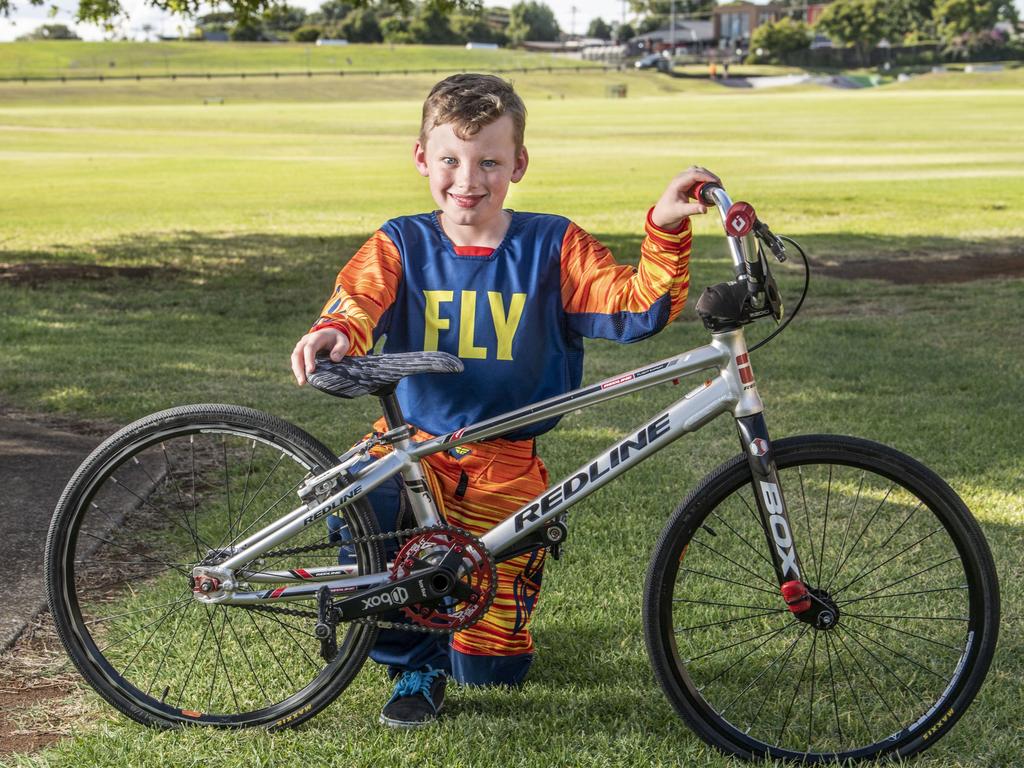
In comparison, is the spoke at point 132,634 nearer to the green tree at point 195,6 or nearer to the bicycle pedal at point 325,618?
the bicycle pedal at point 325,618

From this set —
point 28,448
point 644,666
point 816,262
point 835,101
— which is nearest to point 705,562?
point 644,666

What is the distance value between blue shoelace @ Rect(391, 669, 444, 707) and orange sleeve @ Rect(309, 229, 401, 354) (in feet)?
3.29

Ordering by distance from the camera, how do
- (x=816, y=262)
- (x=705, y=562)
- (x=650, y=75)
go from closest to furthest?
(x=705, y=562)
(x=816, y=262)
(x=650, y=75)

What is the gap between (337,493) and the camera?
3.10m

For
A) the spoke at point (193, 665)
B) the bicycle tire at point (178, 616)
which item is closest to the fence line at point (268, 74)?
the bicycle tire at point (178, 616)

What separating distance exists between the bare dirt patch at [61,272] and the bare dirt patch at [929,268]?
7665 millimetres

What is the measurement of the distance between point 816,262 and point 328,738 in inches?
466

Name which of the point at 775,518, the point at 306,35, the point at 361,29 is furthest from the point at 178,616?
the point at 361,29

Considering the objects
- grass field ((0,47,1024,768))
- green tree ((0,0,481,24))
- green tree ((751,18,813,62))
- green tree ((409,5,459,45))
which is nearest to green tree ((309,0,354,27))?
green tree ((409,5,459,45))

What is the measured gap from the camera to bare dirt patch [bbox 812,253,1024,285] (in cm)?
1273

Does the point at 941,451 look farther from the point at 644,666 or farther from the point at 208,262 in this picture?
the point at 208,262

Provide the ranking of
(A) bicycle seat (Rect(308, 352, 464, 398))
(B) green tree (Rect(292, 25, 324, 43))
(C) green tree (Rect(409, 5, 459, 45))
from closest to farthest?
(A) bicycle seat (Rect(308, 352, 464, 398))
(C) green tree (Rect(409, 5, 459, 45))
(B) green tree (Rect(292, 25, 324, 43))

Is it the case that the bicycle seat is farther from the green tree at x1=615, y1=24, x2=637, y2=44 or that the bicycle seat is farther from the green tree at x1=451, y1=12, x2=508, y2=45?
the green tree at x1=615, y1=24, x2=637, y2=44

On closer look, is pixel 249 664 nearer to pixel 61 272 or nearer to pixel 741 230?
pixel 741 230
